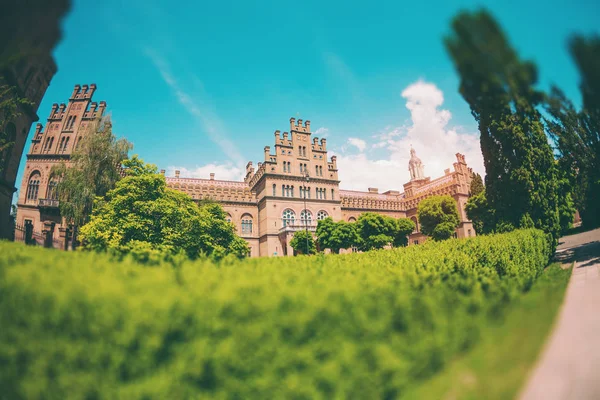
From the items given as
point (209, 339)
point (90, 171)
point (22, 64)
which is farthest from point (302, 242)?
point (209, 339)

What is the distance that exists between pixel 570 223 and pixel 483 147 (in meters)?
8.52

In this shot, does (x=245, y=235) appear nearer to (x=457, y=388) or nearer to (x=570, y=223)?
(x=570, y=223)

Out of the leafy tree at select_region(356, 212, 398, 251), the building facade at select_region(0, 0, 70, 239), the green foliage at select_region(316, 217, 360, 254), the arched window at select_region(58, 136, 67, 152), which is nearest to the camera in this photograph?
the building facade at select_region(0, 0, 70, 239)

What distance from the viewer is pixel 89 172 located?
25.3 metres

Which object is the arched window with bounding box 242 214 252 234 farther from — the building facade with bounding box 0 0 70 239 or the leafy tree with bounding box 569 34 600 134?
the leafy tree with bounding box 569 34 600 134

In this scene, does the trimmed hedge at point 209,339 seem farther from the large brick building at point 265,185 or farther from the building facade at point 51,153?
the building facade at point 51,153

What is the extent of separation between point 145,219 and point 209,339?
A: 889 inches

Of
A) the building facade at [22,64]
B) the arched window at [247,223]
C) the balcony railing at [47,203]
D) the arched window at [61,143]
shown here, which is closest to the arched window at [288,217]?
the arched window at [247,223]

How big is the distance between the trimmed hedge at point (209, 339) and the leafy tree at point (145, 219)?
17.7m

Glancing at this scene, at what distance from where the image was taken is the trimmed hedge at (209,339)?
365 centimetres

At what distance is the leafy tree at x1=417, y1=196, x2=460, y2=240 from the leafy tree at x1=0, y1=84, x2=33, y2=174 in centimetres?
4401

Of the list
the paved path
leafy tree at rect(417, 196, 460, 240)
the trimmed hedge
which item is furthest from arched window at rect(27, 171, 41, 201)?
leafy tree at rect(417, 196, 460, 240)

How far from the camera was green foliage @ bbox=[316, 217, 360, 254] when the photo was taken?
36.7m

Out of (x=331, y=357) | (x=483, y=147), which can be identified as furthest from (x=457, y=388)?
(x=483, y=147)
